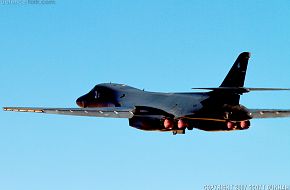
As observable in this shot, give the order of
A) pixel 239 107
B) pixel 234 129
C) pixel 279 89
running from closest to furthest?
pixel 279 89 < pixel 239 107 < pixel 234 129

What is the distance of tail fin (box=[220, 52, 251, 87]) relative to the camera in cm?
3192

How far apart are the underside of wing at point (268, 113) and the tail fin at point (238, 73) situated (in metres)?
2.71

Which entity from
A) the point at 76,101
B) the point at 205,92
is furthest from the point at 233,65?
the point at 76,101

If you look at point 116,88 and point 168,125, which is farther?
point 116,88

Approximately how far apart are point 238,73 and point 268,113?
372 centimetres

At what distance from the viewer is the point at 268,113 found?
1352 inches

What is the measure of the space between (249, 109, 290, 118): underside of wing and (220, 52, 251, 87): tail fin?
271 cm

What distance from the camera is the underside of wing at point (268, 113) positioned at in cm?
3406

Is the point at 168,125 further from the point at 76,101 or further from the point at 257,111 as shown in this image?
the point at 76,101

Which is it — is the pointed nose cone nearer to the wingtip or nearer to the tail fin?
the tail fin

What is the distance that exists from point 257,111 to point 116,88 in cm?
1050

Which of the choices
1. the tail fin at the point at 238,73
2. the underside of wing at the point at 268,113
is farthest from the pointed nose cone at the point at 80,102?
the underside of wing at the point at 268,113

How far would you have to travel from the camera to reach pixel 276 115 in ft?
113

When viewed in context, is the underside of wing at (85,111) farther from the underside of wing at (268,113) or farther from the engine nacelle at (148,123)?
the underside of wing at (268,113)
